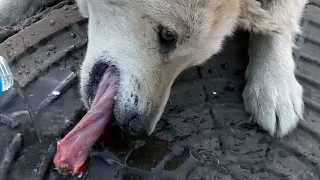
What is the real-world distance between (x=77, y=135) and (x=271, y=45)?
0.89m

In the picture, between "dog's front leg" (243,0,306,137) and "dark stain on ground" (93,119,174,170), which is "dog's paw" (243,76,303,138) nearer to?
"dog's front leg" (243,0,306,137)

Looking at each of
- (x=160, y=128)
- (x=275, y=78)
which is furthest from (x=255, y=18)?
(x=160, y=128)

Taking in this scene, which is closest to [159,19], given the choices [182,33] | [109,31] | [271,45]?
[182,33]

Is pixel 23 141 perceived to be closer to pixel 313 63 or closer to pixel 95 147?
pixel 95 147

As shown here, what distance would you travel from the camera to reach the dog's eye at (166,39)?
168 cm

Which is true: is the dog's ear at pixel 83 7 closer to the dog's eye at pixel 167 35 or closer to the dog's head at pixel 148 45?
the dog's head at pixel 148 45

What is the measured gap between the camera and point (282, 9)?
2.06m

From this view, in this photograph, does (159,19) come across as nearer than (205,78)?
Yes

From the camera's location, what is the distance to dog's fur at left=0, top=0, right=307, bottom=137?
1.67 meters

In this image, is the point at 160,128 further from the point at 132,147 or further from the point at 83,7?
the point at 83,7

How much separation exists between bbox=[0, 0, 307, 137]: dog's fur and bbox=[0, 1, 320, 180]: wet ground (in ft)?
0.17

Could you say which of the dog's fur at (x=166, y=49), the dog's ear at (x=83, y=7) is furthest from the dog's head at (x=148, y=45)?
the dog's ear at (x=83, y=7)

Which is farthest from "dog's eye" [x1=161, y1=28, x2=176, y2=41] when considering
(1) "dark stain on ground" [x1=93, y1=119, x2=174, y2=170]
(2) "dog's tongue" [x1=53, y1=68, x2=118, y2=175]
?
(1) "dark stain on ground" [x1=93, y1=119, x2=174, y2=170]

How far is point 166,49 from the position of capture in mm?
1724
